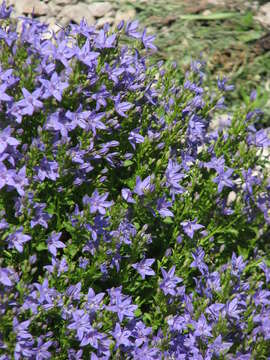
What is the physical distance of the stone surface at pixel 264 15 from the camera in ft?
22.0

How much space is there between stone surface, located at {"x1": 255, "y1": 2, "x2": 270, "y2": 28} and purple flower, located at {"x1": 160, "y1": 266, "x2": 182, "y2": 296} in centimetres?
424

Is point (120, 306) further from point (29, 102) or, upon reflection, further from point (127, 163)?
point (29, 102)

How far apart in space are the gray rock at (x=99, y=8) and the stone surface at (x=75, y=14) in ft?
0.20

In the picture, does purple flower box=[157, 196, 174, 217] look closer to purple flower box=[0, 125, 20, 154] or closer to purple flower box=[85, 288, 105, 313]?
purple flower box=[85, 288, 105, 313]

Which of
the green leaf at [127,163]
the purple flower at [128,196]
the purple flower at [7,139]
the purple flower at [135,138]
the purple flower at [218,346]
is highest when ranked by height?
the purple flower at [7,139]

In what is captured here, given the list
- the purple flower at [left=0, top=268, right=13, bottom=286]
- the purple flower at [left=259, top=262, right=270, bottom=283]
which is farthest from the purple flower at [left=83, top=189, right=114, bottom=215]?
the purple flower at [left=259, top=262, right=270, bottom=283]

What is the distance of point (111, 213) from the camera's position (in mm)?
3215

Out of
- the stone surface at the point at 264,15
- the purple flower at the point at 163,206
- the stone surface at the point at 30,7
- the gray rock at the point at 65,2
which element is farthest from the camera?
the stone surface at the point at 264,15

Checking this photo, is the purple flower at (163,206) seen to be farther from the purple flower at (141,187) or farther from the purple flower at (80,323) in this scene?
the purple flower at (80,323)

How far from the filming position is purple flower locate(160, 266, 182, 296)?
10.8 ft

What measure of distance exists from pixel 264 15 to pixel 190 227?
13.5ft

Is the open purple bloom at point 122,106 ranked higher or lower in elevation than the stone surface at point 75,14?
higher

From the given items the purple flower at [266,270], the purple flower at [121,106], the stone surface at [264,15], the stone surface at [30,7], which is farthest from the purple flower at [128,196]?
the stone surface at [264,15]

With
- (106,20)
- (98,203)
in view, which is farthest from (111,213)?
(106,20)
